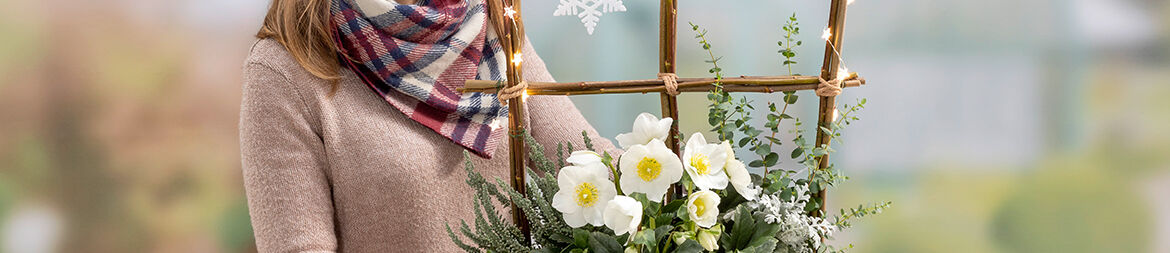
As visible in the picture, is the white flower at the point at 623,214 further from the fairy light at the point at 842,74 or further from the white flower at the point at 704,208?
the fairy light at the point at 842,74

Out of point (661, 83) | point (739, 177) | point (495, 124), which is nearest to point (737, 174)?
point (739, 177)

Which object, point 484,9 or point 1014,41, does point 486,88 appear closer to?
point 484,9

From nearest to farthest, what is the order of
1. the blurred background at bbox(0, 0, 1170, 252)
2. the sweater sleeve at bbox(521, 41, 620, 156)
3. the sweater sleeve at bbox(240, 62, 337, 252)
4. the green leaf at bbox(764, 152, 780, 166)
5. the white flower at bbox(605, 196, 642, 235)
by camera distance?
the white flower at bbox(605, 196, 642, 235), the green leaf at bbox(764, 152, 780, 166), the sweater sleeve at bbox(240, 62, 337, 252), the sweater sleeve at bbox(521, 41, 620, 156), the blurred background at bbox(0, 0, 1170, 252)

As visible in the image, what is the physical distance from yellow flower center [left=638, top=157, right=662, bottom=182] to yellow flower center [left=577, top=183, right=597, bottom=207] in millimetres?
45

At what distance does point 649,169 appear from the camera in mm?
704

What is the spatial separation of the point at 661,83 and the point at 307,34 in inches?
22.3

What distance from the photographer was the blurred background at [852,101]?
151 centimetres

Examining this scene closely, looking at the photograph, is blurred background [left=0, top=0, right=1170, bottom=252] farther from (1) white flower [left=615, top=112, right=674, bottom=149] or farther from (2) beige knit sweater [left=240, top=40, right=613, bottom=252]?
(1) white flower [left=615, top=112, right=674, bottom=149]

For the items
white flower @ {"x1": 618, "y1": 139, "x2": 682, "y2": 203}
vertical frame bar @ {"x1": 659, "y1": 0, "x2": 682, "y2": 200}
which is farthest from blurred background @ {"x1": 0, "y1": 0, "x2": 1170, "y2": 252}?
white flower @ {"x1": 618, "y1": 139, "x2": 682, "y2": 203}

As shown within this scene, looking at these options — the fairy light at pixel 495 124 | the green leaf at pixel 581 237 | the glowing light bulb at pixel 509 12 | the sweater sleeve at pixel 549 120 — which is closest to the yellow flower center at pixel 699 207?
the green leaf at pixel 581 237

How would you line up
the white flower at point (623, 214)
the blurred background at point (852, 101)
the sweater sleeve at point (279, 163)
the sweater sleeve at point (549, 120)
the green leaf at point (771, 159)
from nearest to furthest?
the white flower at point (623, 214) → the green leaf at point (771, 159) → the sweater sleeve at point (279, 163) → the sweater sleeve at point (549, 120) → the blurred background at point (852, 101)

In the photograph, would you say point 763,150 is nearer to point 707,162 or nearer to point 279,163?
point 707,162

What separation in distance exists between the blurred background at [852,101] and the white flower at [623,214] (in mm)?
898

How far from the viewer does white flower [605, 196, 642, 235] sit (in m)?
0.68
